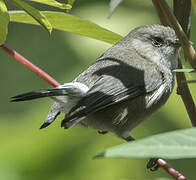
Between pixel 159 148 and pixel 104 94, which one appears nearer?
pixel 159 148

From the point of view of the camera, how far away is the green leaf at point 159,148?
80cm

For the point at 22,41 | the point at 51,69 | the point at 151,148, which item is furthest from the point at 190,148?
the point at 22,41

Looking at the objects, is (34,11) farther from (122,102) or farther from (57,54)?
(57,54)

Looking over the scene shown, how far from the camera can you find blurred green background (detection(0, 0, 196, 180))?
8.46 feet

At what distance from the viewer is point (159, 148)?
0.83 meters

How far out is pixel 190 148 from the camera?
0.88 meters

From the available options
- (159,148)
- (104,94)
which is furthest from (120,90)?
(159,148)

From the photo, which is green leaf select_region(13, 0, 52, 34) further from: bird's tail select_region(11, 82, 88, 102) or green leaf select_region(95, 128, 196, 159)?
bird's tail select_region(11, 82, 88, 102)

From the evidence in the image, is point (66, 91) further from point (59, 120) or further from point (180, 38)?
point (180, 38)

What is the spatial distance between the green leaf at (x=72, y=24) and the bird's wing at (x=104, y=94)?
2.83 feet

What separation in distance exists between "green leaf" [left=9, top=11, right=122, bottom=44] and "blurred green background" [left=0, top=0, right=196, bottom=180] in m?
0.62

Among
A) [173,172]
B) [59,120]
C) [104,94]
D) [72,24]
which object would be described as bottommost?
[59,120]

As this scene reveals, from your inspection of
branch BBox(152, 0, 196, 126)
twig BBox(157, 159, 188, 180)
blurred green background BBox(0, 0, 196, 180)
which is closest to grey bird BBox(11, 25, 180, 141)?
blurred green background BBox(0, 0, 196, 180)

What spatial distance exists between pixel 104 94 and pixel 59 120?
0.42 metres
